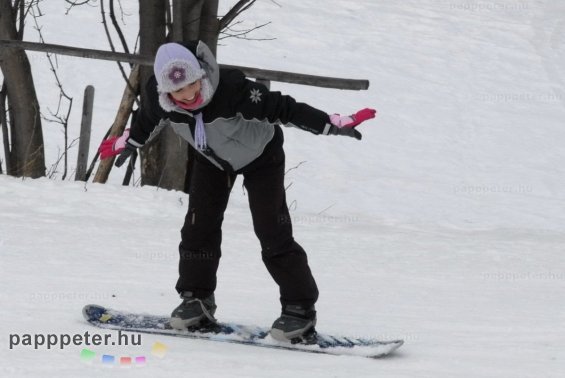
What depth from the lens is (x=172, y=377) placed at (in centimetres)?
367

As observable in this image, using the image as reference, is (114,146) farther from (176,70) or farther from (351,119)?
(351,119)

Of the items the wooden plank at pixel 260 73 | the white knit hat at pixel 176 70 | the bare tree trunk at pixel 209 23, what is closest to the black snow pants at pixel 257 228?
the white knit hat at pixel 176 70

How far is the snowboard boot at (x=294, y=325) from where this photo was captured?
4.34 meters

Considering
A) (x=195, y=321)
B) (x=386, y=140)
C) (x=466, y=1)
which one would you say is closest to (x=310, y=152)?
(x=386, y=140)

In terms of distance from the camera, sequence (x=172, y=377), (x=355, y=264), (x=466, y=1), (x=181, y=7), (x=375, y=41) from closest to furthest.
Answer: (x=172, y=377), (x=355, y=264), (x=181, y=7), (x=375, y=41), (x=466, y=1)

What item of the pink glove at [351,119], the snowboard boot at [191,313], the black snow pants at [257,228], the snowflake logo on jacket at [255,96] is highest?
the snowflake logo on jacket at [255,96]

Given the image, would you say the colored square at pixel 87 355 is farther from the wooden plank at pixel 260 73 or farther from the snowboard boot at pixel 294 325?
the wooden plank at pixel 260 73

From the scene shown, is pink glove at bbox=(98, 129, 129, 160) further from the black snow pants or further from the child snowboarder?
the black snow pants

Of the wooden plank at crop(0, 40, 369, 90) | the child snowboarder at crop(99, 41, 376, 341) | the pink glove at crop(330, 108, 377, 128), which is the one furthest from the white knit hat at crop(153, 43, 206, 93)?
the wooden plank at crop(0, 40, 369, 90)

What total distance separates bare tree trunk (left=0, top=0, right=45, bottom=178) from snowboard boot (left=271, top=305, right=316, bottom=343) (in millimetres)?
4439

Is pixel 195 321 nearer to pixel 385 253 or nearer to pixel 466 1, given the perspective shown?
pixel 385 253

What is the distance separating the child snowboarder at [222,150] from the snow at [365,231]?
0.27 metres

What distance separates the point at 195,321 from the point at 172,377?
82 centimetres

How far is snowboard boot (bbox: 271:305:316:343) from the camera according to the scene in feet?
14.3
